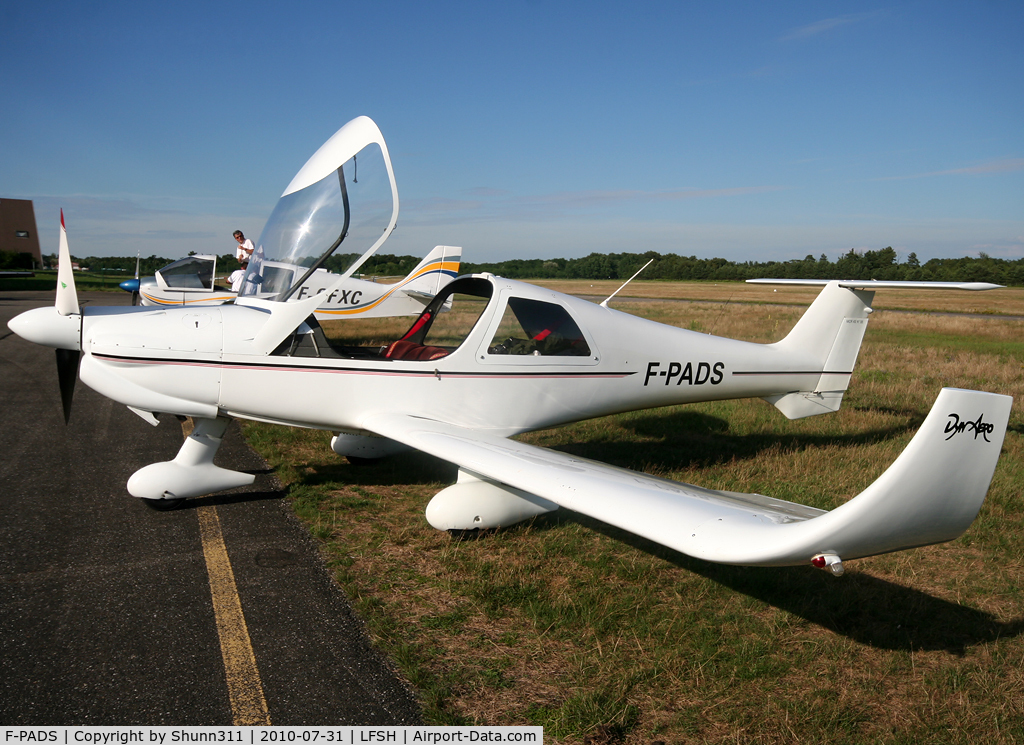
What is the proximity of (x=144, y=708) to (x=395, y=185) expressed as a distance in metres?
3.81

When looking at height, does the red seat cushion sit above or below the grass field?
above

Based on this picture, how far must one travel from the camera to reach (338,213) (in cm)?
513

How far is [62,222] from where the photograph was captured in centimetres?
461

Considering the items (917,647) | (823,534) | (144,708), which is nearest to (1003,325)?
(917,647)

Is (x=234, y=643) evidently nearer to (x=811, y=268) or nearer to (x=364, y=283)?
(x=364, y=283)

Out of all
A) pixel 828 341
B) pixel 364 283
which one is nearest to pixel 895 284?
pixel 828 341

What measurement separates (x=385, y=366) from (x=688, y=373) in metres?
2.98

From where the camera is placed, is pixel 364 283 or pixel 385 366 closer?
pixel 385 366

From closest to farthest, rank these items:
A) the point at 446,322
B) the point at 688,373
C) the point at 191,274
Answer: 1. the point at 446,322
2. the point at 688,373
3. the point at 191,274

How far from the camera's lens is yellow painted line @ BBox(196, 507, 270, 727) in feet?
9.23

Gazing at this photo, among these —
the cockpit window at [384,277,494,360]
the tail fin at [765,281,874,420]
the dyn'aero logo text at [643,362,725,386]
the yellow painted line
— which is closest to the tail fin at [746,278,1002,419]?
the tail fin at [765,281,874,420]

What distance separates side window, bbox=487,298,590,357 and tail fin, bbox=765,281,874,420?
9.04 ft

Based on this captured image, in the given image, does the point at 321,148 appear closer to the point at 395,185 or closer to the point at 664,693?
the point at 395,185

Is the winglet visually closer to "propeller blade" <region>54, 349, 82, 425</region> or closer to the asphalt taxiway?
the asphalt taxiway
